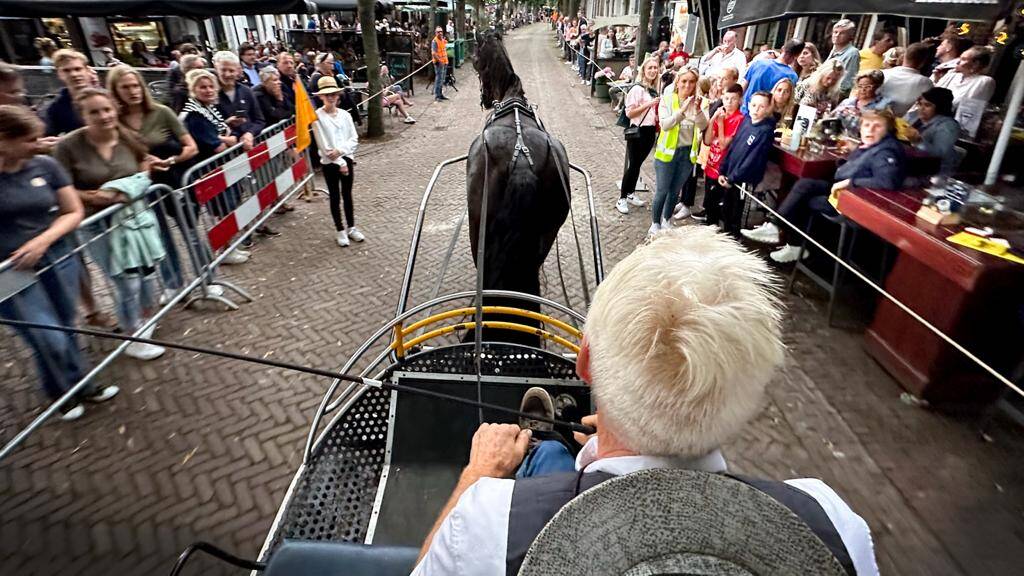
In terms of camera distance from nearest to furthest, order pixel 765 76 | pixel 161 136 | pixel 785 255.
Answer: pixel 161 136 < pixel 785 255 < pixel 765 76

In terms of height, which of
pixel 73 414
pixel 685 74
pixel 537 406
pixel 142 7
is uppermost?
pixel 142 7

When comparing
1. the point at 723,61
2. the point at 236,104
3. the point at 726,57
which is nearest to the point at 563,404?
the point at 236,104

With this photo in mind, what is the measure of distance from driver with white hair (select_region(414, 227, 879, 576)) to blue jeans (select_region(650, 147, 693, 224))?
485cm

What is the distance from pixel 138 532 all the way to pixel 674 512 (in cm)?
291

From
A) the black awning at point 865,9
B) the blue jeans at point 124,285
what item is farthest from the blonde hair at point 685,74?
the blue jeans at point 124,285

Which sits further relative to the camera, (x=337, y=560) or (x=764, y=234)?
(x=764, y=234)

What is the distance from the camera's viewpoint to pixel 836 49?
657cm

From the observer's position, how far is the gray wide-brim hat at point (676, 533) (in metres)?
0.65

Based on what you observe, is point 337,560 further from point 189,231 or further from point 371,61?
point 371,61

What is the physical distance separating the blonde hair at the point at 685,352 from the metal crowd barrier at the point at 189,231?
3.32m

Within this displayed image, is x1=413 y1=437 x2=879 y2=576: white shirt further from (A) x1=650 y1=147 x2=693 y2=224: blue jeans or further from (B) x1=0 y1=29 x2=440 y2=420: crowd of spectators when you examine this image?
(A) x1=650 y1=147 x2=693 y2=224: blue jeans

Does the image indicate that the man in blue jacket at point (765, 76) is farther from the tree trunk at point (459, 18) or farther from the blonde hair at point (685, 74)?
the tree trunk at point (459, 18)

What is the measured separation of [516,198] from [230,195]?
3.40m

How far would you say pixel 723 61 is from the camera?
8.58 meters
